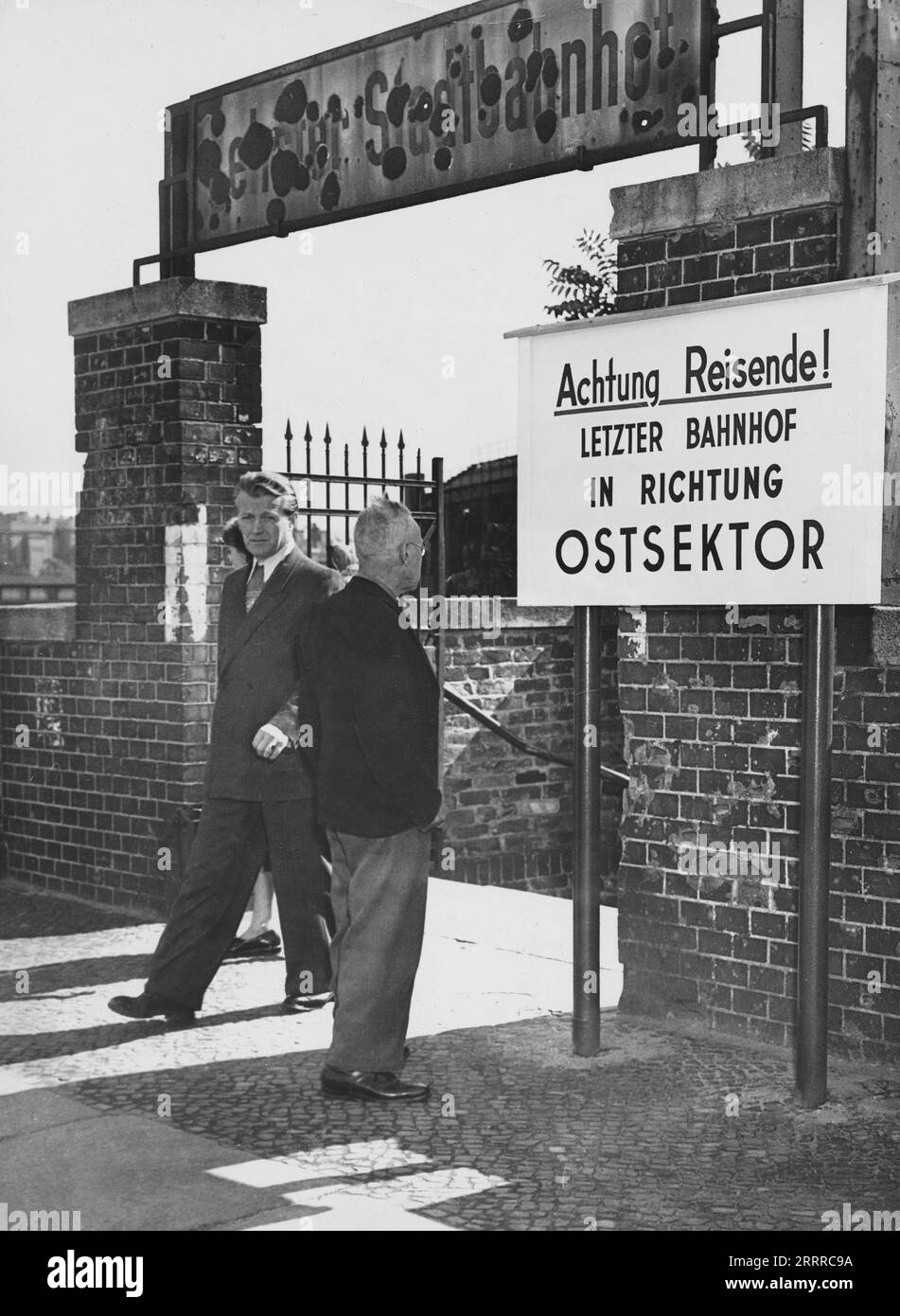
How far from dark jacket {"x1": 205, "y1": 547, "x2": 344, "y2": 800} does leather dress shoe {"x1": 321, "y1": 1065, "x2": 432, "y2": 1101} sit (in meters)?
1.56

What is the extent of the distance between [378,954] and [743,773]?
1.60 m

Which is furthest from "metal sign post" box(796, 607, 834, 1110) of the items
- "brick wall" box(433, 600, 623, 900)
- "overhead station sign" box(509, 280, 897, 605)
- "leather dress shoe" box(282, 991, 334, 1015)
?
"brick wall" box(433, 600, 623, 900)

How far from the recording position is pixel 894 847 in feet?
18.7

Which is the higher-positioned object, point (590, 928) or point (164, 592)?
point (164, 592)

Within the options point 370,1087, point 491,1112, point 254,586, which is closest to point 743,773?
point 491,1112

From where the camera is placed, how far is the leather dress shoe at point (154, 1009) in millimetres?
6469

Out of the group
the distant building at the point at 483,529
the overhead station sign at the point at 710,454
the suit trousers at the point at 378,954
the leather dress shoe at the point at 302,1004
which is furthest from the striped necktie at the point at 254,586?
the distant building at the point at 483,529

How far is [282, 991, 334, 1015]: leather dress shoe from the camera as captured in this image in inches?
263

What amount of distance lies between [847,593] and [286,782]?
102 inches

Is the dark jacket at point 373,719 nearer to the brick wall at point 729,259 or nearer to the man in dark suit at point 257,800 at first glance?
the man in dark suit at point 257,800

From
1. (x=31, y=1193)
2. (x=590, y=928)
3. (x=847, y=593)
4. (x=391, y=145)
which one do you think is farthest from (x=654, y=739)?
(x=391, y=145)

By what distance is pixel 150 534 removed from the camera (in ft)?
29.0

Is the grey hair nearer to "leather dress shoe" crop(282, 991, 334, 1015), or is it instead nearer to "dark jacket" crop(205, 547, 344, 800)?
"dark jacket" crop(205, 547, 344, 800)

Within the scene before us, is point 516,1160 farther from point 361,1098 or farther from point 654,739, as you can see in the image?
point 654,739
